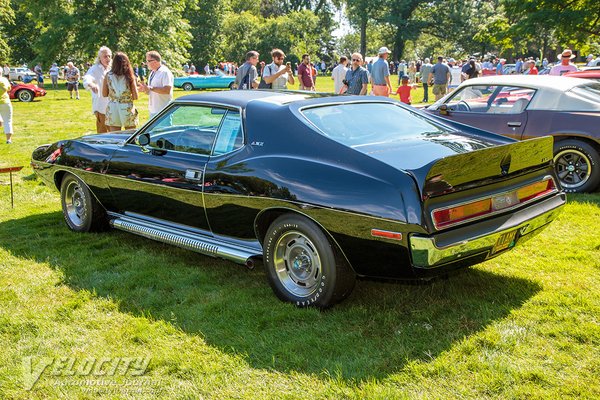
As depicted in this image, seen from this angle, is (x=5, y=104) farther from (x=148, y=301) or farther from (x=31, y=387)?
(x=31, y=387)

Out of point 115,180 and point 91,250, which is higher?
point 115,180

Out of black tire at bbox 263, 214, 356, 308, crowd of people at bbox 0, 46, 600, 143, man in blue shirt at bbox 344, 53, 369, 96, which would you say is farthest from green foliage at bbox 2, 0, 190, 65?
Answer: black tire at bbox 263, 214, 356, 308

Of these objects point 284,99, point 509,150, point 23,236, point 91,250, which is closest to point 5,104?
point 23,236

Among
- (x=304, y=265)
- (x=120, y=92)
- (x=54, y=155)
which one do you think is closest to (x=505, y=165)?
(x=304, y=265)

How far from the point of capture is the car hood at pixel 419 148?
3871 millimetres

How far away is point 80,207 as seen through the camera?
6254 mm

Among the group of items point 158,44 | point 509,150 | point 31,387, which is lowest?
point 31,387

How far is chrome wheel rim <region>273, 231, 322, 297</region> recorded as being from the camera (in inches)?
161

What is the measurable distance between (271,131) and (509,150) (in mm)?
1630

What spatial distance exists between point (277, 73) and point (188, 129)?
6463mm

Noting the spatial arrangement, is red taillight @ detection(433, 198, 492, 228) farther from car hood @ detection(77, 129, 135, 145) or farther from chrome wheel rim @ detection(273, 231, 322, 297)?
car hood @ detection(77, 129, 135, 145)

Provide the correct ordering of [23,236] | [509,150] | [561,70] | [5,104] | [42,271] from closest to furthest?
[509,150]
[42,271]
[23,236]
[5,104]
[561,70]

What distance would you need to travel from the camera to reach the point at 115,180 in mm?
5539

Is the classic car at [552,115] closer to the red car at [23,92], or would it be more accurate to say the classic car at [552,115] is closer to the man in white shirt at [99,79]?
the man in white shirt at [99,79]
